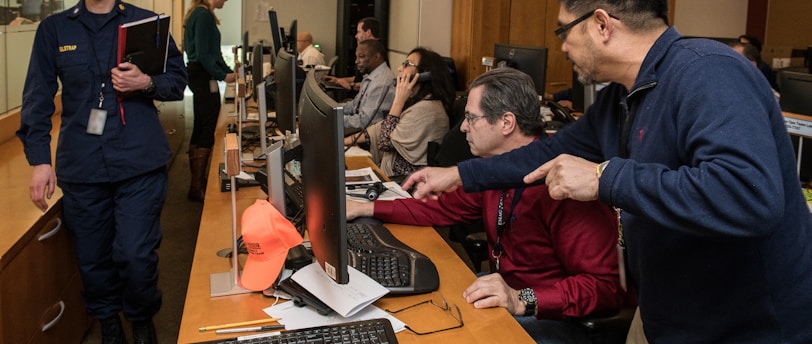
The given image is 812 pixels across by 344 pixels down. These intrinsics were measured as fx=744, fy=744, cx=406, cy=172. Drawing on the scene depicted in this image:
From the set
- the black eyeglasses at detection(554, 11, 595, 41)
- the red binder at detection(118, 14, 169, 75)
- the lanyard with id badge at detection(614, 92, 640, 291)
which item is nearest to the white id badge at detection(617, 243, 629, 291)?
the lanyard with id badge at detection(614, 92, 640, 291)

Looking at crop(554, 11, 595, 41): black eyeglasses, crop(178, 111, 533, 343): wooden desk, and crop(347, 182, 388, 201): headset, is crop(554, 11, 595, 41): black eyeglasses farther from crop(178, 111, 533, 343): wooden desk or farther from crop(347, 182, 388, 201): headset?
crop(347, 182, 388, 201): headset

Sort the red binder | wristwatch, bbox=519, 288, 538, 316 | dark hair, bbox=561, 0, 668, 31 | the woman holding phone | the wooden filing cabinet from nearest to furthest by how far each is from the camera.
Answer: dark hair, bbox=561, 0, 668, 31 < wristwatch, bbox=519, 288, 538, 316 < the wooden filing cabinet < the red binder < the woman holding phone

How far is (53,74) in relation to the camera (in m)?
2.68

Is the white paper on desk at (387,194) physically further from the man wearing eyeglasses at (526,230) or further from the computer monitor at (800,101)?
the computer monitor at (800,101)

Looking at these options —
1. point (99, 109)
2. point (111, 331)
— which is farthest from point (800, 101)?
point (111, 331)

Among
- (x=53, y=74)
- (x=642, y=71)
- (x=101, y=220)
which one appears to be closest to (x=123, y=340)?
(x=101, y=220)

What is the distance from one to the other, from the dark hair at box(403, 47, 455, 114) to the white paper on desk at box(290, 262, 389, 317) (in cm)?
226

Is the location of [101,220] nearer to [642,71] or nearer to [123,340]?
[123,340]

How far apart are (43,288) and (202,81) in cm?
317

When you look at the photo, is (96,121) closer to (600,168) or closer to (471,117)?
(471,117)

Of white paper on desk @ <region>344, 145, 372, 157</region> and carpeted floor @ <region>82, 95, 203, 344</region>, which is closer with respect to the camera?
carpeted floor @ <region>82, 95, 203, 344</region>

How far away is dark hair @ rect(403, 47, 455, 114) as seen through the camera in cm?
390

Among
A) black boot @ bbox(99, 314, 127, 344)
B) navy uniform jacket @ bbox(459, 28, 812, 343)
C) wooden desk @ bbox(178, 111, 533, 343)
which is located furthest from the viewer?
black boot @ bbox(99, 314, 127, 344)

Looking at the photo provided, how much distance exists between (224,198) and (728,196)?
6.41ft
